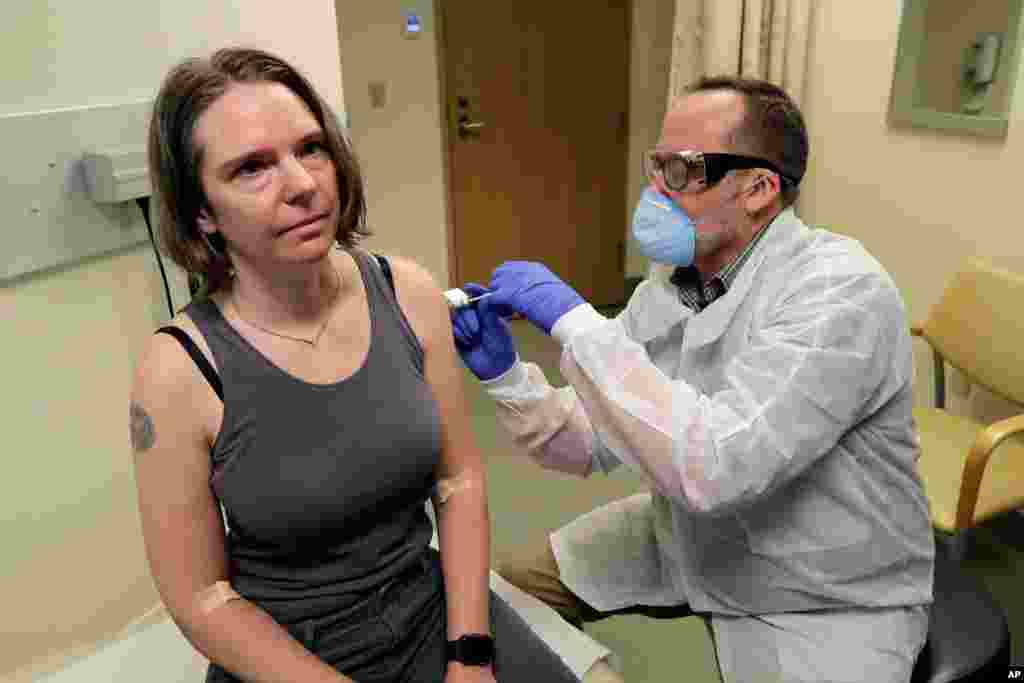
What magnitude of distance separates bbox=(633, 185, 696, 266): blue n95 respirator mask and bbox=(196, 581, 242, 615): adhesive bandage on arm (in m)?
0.84

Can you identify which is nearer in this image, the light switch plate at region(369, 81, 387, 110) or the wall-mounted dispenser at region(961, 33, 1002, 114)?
the wall-mounted dispenser at region(961, 33, 1002, 114)

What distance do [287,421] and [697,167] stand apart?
76 cm

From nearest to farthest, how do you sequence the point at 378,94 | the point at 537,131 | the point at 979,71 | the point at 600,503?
the point at 979,71
the point at 600,503
the point at 378,94
the point at 537,131

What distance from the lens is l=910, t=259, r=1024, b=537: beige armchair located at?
5.31 ft

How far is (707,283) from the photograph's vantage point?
1342mm

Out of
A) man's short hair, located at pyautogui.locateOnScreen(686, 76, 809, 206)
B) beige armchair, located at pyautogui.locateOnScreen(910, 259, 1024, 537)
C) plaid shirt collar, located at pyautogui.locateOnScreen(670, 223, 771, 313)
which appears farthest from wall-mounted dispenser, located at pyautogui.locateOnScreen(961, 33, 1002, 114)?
plaid shirt collar, located at pyautogui.locateOnScreen(670, 223, 771, 313)

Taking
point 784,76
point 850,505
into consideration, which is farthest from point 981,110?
point 850,505

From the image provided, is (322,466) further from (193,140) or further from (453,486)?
(193,140)

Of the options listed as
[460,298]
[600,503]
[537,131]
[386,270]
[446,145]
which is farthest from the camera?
[537,131]

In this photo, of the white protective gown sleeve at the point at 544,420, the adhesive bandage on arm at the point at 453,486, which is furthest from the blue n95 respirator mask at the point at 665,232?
the adhesive bandage on arm at the point at 453,486

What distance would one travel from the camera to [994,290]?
2.02 meters

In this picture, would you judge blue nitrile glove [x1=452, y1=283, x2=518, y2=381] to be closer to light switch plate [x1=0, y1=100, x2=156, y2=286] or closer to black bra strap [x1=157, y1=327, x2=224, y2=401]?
black bra strap [x1=157, y1=327, x2=224, y2=401]

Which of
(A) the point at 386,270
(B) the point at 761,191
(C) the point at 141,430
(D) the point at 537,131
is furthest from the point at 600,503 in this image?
(D) the point at 537,131

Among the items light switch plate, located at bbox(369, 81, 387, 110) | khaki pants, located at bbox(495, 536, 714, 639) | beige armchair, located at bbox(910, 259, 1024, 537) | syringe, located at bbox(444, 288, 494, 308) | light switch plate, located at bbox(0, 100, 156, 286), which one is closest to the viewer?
light switch plate, located at bbox(0, 100, 156, 286)
